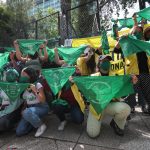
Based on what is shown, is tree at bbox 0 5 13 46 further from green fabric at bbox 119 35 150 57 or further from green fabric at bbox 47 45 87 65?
green fabric at bbox 119 35 150 57

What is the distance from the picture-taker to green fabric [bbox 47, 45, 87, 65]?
688cm

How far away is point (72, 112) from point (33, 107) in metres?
Result: 0.71

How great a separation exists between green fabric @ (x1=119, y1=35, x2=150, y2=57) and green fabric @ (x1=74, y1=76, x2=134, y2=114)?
535 millimetres

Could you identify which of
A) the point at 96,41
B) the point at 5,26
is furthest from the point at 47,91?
the point at 5,26

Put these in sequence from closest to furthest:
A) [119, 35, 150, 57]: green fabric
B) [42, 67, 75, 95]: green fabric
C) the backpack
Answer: [119, 35, 150, 57]: green fabric < [42, 67, 75, 95]: green fabric < the backpack

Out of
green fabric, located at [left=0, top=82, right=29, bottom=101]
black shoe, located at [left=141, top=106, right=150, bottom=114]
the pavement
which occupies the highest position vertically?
green fabric, located at [left=0, top=82, right=29, bottom=101]

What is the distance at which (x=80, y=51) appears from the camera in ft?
22.7

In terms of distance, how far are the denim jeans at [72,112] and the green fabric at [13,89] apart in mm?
661

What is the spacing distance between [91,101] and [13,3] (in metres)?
28.7

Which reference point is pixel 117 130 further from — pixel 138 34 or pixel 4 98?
pixel 4 98

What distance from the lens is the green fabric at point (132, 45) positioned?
5.06m

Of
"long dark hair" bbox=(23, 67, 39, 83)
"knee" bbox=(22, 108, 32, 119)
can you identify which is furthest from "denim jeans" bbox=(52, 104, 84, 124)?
"long dark hair" bbox=(23, 67, 39, 83)

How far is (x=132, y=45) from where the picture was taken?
202 inches

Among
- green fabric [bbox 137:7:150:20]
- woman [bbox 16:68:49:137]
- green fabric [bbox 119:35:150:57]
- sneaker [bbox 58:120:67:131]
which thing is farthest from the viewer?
green fabric [bbox 137:7:150:20]
